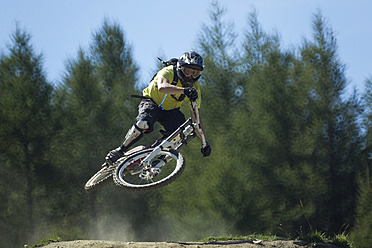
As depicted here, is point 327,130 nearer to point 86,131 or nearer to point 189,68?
point 86,131

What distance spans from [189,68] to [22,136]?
23.9 metres

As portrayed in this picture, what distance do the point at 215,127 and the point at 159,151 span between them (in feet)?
82.7

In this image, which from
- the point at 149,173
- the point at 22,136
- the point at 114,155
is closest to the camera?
the point at 149,173

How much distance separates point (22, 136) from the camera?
108 feet

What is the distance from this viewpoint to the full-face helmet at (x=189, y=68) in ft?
36.0

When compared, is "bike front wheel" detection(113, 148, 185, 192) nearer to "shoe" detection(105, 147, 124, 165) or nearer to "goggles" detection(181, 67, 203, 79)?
"shoe" detection(105, 147, 124, 165)

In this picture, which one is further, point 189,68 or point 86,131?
point 86,131

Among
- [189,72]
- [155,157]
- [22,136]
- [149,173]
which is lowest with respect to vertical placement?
[149,173]

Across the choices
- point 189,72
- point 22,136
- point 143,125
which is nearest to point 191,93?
point 189,72

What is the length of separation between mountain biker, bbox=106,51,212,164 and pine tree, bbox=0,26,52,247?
22566 mm

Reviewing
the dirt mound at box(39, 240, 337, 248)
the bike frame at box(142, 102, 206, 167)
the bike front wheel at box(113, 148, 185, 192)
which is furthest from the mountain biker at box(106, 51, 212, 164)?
the dirt mound at box(39, 240, 337, 248)

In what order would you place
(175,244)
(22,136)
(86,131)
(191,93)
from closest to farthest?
1. (191,93)
2. (175,244)
3. (22,136)
4. (86,131)

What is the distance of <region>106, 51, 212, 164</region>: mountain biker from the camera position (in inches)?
427

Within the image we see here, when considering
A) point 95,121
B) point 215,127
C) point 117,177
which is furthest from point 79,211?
point 117,177
